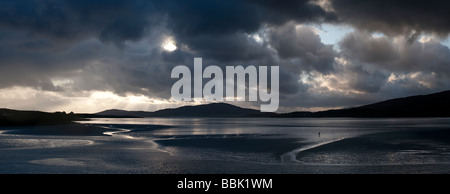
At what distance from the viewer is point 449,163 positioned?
25.2 m
